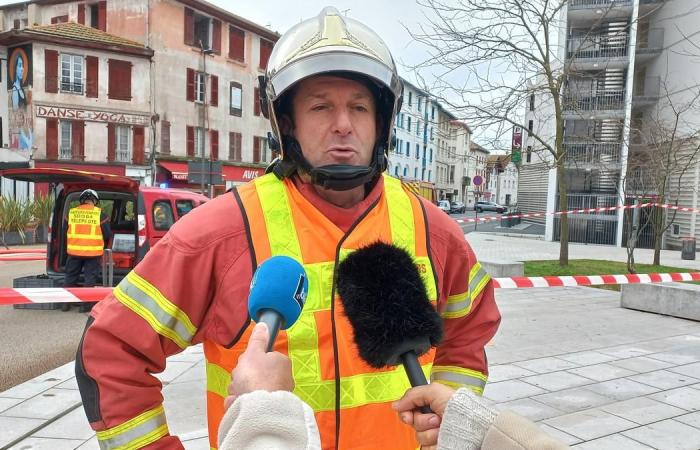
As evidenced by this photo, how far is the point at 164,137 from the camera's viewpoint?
30625 mm

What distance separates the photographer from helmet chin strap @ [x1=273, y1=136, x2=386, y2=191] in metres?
1.69

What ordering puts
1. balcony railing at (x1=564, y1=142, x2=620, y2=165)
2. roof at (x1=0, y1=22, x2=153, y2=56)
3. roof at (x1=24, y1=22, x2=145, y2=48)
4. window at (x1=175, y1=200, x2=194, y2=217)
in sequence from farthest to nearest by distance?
roof at (x1=24, y1=22, x2=145, y2=48), roof at (x1=0, y1=22, x2=153, y2=56), balcony railing at (x1=564, y1=142, x2=620, y2=165), window at (x1=175, y1=200, x2=194, y2=217)

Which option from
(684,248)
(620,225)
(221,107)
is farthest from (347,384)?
(221,107)

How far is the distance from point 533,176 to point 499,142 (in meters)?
20.7

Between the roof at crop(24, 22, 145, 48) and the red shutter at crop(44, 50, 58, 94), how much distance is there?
0.99 meters

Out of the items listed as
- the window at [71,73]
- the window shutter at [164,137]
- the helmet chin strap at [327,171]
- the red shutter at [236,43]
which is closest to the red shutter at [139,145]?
the window shutter at [164,137]

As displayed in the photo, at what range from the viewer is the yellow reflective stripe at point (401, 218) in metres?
1.78

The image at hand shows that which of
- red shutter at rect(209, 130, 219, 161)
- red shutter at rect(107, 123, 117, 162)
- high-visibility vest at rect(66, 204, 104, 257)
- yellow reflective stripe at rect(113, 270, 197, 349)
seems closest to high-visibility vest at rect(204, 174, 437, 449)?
yellow reflective stripe at rect(113, 270, 197, 349)

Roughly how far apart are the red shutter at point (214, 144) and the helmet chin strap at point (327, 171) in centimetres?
3303

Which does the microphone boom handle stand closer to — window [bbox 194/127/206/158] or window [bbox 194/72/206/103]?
window [bbox 194/127/206/158]

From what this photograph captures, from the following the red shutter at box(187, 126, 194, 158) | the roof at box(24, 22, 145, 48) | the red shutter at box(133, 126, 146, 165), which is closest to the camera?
the roof at box(24, 22, 145, 48)

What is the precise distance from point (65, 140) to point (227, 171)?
957cm

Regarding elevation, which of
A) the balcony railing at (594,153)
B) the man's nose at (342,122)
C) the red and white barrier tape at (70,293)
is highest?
the balcony railing at (594,153)

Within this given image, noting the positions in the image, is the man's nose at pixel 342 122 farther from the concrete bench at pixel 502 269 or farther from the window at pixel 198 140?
the window at pixel 198 140
